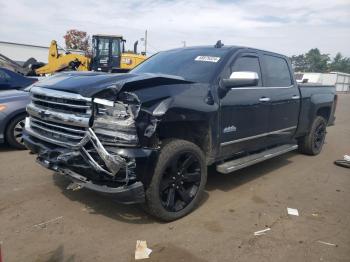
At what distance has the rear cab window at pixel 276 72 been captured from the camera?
556 cm

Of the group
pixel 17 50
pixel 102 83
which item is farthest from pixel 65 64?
pixel 17 50

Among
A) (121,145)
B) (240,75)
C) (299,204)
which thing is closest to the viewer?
(121,145)

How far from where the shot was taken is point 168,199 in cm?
386

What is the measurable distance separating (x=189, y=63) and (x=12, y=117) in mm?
3614

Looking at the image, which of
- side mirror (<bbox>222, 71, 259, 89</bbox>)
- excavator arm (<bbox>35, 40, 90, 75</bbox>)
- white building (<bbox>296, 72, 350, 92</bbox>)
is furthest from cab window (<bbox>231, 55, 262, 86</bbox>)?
white building (<bbox>296, 72, 350, 92</bbox>)

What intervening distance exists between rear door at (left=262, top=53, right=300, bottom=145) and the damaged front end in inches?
102

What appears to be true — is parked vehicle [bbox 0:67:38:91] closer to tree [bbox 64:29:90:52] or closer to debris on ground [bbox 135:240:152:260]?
debris on ground [bbox 135:240:152:260]

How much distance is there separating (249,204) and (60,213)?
230 cm

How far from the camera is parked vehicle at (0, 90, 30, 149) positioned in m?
6.43

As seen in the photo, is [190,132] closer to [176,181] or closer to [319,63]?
[176,181]

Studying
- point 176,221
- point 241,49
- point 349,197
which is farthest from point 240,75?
point 349,197

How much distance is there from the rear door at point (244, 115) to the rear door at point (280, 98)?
0.64 feet

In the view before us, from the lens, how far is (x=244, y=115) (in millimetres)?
4754

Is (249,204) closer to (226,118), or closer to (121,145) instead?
(226,118)
